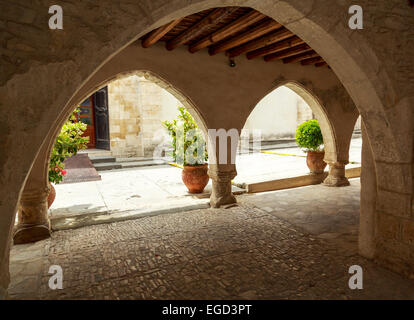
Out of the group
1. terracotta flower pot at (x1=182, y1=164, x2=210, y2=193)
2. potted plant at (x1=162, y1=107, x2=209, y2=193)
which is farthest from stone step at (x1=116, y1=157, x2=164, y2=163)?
terracotta flower pot at (x1=182, y1=164, x2=210, y2=193)

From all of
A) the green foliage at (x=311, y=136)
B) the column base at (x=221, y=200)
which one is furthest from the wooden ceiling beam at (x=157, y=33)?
the green foliage at (x=311, y=136)

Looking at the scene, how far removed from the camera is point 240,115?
15.9ft

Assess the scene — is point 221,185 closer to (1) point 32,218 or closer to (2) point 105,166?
(1) point 32,218

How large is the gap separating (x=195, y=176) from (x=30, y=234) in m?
2.88

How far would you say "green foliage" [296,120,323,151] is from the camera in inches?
257

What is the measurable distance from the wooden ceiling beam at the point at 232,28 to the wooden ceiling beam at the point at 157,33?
0.63 meters

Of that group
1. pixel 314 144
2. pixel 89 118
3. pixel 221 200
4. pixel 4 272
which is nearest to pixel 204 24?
pixel 221 200

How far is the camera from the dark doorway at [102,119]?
30.9ft

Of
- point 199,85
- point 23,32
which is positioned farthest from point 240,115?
point 23,32

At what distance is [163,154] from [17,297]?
7990mm

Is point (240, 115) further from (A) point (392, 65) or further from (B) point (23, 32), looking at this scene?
(B) point (23, 32)

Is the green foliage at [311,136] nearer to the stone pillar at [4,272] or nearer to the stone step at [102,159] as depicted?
the stone step at [102,159]

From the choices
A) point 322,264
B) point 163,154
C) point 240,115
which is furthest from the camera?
point 163,154
